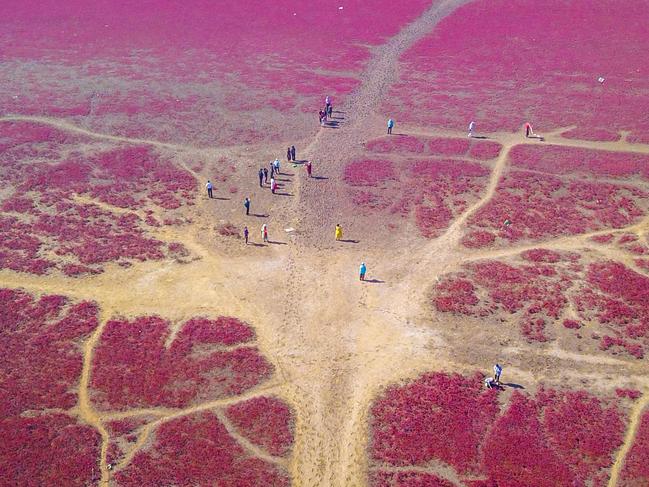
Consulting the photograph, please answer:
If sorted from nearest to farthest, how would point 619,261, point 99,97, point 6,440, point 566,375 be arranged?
point 6,440
point 566,375
point 619,261
point 99,97

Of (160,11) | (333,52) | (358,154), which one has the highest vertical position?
(160,11)

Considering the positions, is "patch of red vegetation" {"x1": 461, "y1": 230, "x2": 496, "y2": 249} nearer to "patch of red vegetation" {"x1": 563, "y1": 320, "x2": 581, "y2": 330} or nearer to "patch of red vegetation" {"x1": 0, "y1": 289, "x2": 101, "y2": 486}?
"patch of red vegetation" {"x1": 563, "y1": 320, "x2": 581, "y2": 330}

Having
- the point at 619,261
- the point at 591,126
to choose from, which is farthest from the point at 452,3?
the point at 619,261

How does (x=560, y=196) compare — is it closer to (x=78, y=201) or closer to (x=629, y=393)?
(x=629, y=393)

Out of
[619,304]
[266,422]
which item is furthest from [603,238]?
[266,422]

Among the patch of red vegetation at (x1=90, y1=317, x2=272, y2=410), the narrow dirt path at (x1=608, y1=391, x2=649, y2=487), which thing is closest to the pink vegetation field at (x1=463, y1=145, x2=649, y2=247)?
the narrow dirt path at (x1=608, y1=391, x2=649, y2=487)

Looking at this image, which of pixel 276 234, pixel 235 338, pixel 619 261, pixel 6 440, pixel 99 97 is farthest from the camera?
pixel 99 97

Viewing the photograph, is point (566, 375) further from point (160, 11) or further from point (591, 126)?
point (160, 11)
